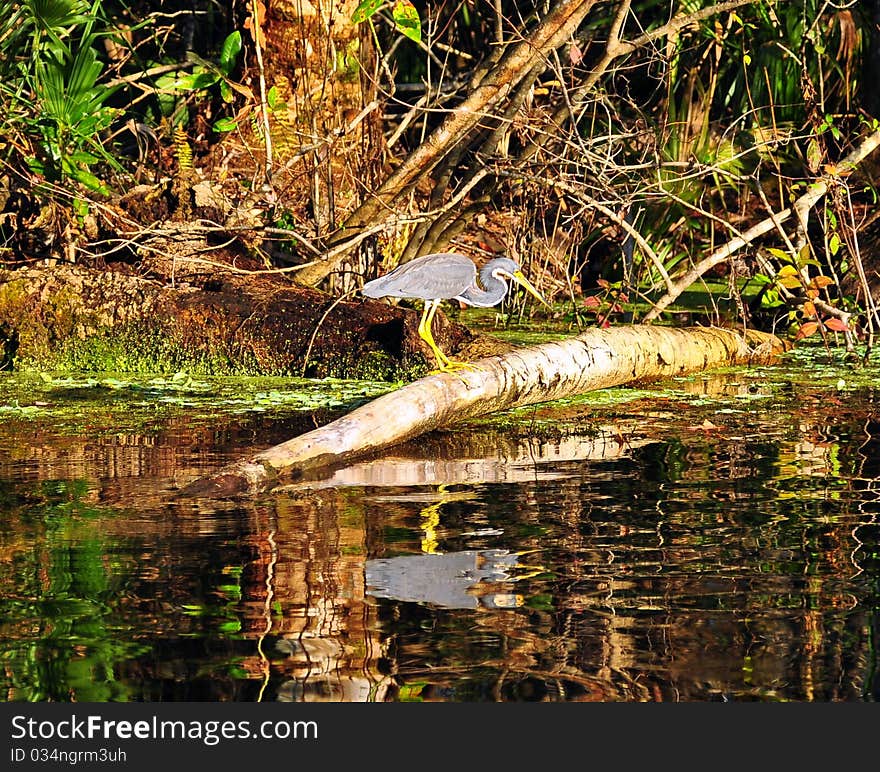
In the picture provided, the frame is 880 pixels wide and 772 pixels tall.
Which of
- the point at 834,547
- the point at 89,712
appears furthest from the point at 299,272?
the point at 89,712

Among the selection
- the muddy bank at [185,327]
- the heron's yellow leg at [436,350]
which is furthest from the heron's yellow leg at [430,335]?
the muddy bank at [185,327]

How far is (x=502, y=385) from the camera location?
23.4 feet

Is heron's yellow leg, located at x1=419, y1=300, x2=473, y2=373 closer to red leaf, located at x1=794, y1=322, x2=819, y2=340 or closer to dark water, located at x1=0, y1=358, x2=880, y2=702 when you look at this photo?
dark water, located at x1=0, y1=358, x2=880, y2=702

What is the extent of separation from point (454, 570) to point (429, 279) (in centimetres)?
296

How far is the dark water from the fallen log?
0.13m

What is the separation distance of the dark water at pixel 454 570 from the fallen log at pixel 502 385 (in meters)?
0.13

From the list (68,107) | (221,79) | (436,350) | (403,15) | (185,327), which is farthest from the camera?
(221,79)

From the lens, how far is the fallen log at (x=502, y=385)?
557 cm

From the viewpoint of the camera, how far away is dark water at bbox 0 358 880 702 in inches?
133

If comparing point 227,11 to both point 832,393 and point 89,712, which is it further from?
point 89,712

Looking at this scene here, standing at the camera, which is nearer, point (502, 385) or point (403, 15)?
point (502, 385)

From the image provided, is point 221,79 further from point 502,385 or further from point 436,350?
point 502,385

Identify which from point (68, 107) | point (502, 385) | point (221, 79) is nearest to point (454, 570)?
point (502, 385)

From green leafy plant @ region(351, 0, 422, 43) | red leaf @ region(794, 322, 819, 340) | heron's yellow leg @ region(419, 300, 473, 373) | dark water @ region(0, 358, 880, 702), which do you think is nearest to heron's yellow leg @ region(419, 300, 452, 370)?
heron's yellow leg @ region(419, 300, 473, 373)
